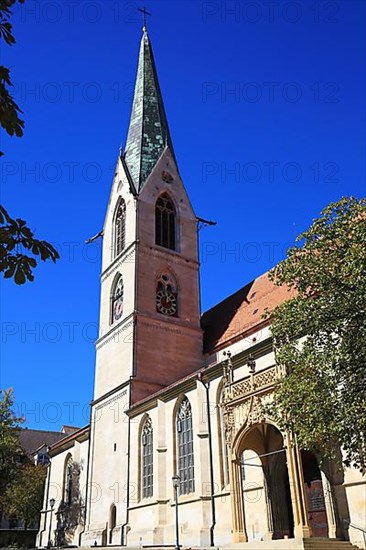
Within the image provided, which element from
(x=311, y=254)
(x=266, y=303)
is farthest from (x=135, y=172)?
(x=311, y=254)

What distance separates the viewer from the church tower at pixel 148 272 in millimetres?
30719

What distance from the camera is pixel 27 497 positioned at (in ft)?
141

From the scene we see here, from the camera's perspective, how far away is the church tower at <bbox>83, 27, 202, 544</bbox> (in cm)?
2905

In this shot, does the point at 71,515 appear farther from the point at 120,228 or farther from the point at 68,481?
the point at 120,228

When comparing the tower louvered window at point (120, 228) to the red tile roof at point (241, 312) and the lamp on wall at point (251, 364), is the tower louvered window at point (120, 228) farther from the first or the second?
the lamp on wall at point (251, 364)

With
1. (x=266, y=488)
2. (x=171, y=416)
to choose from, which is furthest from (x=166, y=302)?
(x=266, y=488)

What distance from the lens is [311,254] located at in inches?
535

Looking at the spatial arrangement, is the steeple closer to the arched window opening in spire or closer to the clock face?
the arched window opening in spire

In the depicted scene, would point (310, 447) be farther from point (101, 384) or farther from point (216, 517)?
point (101, 384)

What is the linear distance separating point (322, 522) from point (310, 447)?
5566 millimetres

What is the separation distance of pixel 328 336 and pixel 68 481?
28133 millimetres

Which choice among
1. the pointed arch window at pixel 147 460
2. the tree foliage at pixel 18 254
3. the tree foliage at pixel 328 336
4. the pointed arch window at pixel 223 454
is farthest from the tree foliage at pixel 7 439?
the tree foliage at pixel 18 254

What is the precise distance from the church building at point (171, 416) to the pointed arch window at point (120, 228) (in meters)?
0.10

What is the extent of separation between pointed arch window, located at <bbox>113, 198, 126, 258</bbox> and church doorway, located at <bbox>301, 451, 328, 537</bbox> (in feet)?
67.7
